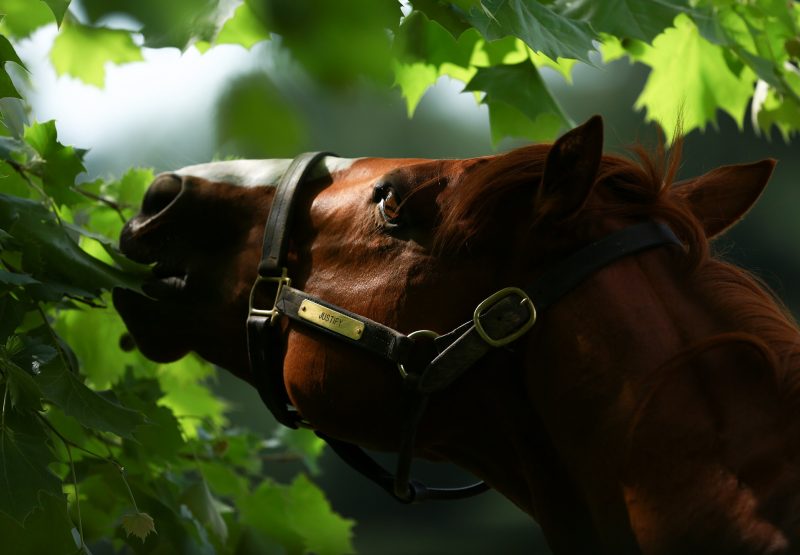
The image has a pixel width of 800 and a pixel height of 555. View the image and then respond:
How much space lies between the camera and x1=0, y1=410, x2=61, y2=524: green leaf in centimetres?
173

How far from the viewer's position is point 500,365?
191cm

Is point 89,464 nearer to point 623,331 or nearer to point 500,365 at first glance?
point 500,365

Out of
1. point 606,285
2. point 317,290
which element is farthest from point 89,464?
point 606,285

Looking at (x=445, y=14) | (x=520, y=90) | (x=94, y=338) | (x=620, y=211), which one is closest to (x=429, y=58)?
(x=520, y=90)

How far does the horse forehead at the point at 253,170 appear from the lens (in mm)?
2291

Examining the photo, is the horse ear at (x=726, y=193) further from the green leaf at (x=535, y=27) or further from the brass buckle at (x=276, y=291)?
the brass buckle at (x=276, y=291)

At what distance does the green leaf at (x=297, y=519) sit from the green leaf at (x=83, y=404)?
1.09 m

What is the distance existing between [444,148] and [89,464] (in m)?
3.60

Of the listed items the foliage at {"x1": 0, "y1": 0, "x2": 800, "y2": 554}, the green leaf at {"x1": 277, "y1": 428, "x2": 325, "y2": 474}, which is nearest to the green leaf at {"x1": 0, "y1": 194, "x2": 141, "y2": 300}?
the foliage at {"x1": 0, "y1": 0, "x2": 800, "y2": 554}

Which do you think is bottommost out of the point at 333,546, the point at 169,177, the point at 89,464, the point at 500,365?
the point at 333,546

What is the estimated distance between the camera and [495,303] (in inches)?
73.7

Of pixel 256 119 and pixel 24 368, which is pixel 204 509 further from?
pixel 256 119

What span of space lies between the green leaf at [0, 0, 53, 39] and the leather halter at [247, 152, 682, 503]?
0.62 meters

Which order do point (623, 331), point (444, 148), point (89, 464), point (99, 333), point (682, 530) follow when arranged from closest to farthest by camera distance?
1. point (682, 530)
2. point (623, 331)
3. point (89, 464)
4. point (99, 333)
5. point (444, 148)
